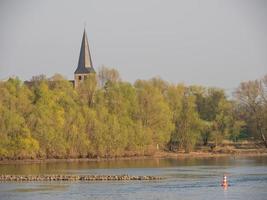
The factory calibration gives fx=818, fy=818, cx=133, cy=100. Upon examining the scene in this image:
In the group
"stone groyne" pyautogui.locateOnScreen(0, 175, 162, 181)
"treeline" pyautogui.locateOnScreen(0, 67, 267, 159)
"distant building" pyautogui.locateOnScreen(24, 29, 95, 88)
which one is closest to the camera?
"stone groyne" pyautogui.locateOnScreen(0, 175, 162, 181)

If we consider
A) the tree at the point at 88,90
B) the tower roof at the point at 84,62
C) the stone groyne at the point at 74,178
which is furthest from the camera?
→ the tower roof at the point at 84,62

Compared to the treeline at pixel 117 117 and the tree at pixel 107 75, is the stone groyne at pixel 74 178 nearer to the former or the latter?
the treeline at pixel 117 117

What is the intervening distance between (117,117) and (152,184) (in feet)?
152

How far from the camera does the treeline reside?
3900 inches

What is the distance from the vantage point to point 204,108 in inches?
4953

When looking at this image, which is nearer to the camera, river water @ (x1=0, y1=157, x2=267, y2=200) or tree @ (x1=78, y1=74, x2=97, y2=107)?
river water @ (x1=0, y1=157, x2=267, y2=200)

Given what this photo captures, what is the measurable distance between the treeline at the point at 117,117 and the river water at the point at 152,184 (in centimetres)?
1116

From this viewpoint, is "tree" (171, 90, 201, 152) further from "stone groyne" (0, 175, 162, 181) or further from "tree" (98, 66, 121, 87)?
"stone groyne" (0, 175, 162, 181)

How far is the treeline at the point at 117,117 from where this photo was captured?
99.1 meters

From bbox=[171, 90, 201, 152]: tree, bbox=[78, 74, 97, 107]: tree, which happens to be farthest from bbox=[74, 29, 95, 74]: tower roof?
bbox=[171, 90, 201, 152]: tree

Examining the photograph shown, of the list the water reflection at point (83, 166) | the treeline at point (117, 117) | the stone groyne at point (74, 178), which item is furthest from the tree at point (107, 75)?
the stone groyne at point (74, 178)

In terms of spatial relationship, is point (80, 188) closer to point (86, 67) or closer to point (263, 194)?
point (263, 194)

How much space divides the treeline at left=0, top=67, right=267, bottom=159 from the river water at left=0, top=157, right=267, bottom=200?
11155 mm

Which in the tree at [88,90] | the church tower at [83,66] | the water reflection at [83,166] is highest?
the church tower at [83,66]
